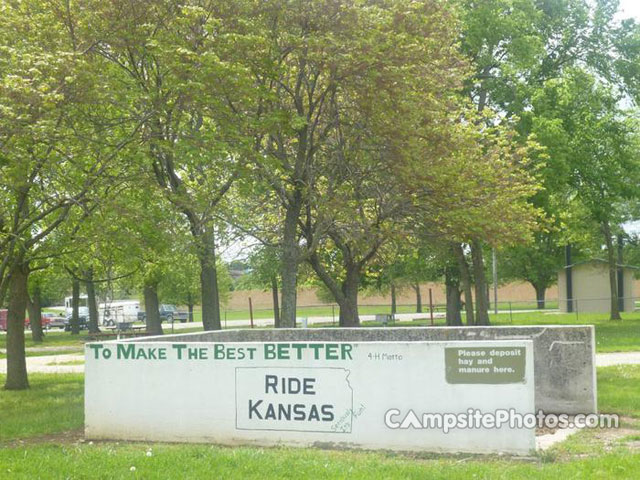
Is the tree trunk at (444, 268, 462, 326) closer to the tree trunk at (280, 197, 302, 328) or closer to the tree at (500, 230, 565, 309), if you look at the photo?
the tree at (500, 230, 565, 309)

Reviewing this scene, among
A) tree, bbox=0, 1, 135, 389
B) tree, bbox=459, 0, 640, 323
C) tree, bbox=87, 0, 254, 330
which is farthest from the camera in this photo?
tree, bbox=459, 0, 640, 323

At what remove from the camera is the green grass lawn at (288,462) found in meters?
7.75

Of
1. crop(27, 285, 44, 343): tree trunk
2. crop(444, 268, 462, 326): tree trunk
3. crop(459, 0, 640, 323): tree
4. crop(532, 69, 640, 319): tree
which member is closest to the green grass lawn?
crop(459, 0, 640, 323): tree

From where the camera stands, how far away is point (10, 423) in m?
12.3

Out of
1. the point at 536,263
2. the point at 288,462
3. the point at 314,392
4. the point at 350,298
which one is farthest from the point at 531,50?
the point at 536,263

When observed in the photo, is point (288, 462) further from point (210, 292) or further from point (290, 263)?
point (210, 292)

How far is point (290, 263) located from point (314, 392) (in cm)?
788

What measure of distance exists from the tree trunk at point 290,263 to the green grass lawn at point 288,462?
7.19m

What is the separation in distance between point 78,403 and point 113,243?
2.96m

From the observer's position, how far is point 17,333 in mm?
17812

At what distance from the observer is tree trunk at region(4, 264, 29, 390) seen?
17.7 metres

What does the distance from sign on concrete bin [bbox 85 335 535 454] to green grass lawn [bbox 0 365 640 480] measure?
0.88 feet

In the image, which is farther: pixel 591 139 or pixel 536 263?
pixel 536 263

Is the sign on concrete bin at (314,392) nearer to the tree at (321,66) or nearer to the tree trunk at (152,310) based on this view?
the tree at (321,66)
